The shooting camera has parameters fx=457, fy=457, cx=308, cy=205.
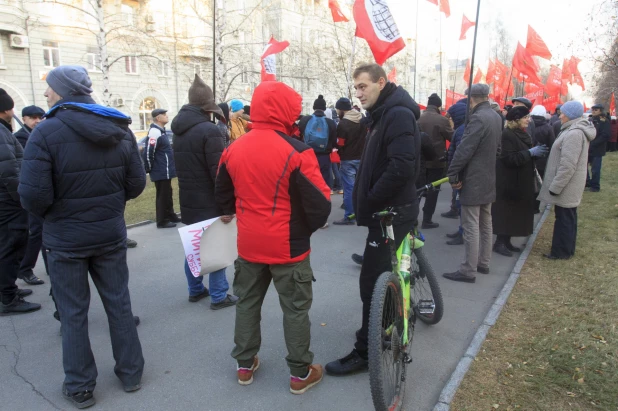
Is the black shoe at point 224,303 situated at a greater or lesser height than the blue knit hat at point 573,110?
lesser

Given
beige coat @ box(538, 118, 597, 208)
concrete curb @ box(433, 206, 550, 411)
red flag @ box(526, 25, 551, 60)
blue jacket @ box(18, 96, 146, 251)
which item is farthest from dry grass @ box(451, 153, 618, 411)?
red flag @ box(526, 25, 551, 60)

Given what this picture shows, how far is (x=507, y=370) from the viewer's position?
337cm

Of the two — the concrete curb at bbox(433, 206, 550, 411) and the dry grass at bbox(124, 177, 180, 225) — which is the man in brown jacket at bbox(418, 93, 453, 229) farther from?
the dry grass at bbox(124, 177, 180, 225)

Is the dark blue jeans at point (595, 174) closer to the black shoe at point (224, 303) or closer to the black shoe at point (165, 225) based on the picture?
the black shoe at point (165, 225)

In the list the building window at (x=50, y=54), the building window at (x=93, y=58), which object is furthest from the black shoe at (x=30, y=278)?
the building window at (x=93, y=58)

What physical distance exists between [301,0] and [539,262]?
105 feet

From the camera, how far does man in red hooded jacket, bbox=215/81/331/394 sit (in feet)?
9.26

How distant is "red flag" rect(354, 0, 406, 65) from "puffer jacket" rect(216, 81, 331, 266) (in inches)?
190

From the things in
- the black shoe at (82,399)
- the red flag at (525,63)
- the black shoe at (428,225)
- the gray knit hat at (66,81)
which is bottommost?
the black shoe at (428,225)

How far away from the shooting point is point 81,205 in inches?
112

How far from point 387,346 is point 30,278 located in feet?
14.3

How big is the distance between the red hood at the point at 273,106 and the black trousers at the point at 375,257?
1.03m

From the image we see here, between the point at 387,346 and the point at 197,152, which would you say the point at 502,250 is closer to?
the point at 387,346

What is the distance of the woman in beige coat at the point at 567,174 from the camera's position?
552 cm
